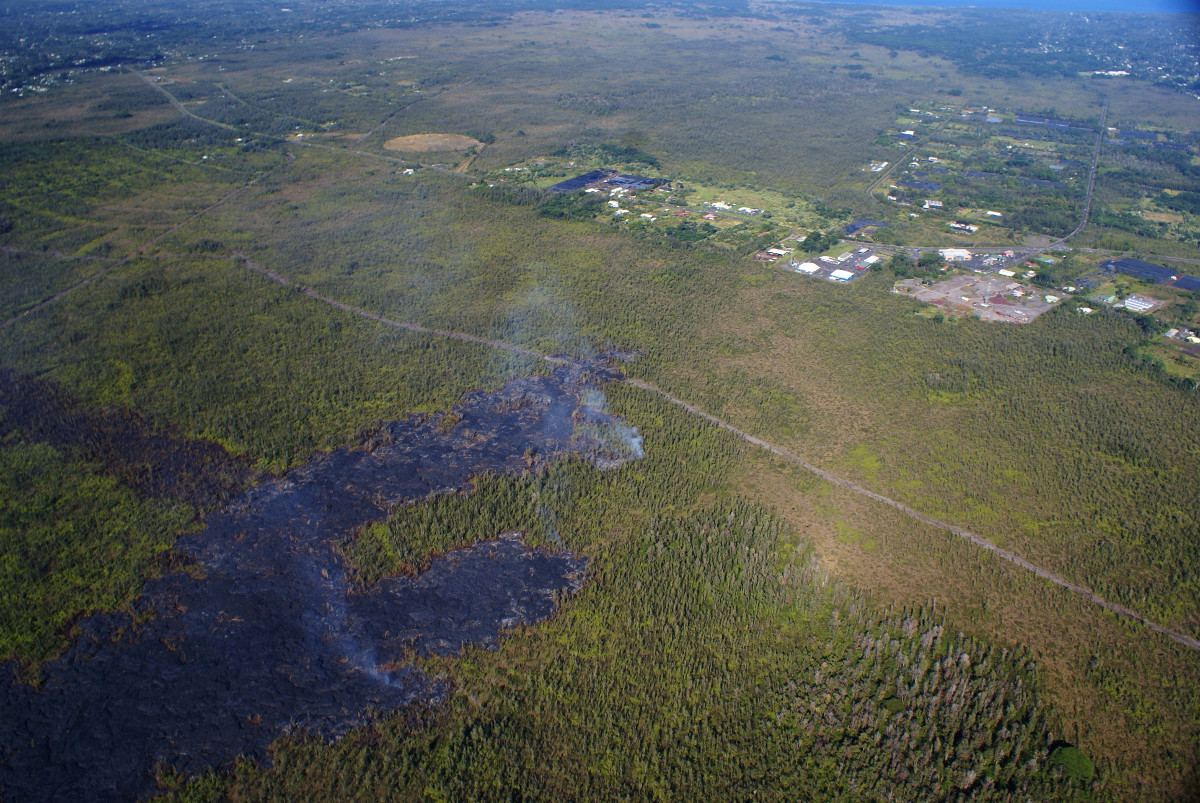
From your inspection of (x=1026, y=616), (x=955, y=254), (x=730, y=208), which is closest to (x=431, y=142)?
(x=730, y=208)

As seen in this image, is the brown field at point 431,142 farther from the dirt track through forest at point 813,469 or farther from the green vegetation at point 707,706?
Result: the green vegetation at point 707,706

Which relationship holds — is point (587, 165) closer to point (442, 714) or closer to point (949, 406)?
point (949, 406)

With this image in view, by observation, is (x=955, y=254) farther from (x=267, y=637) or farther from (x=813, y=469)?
(x=267, y=637)

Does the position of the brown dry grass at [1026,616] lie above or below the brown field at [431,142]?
below

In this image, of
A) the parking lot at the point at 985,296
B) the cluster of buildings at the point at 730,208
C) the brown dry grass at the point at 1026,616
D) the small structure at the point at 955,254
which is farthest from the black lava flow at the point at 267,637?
A: the cluster of buildings at the point at 730,208

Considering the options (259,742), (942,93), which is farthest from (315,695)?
(942,93)

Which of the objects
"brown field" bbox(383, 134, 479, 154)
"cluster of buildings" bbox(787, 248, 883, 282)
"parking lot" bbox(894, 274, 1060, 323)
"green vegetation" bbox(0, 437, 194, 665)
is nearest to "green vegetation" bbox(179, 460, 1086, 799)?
"green vegetation" bbox(0, 437, 194, 665)
